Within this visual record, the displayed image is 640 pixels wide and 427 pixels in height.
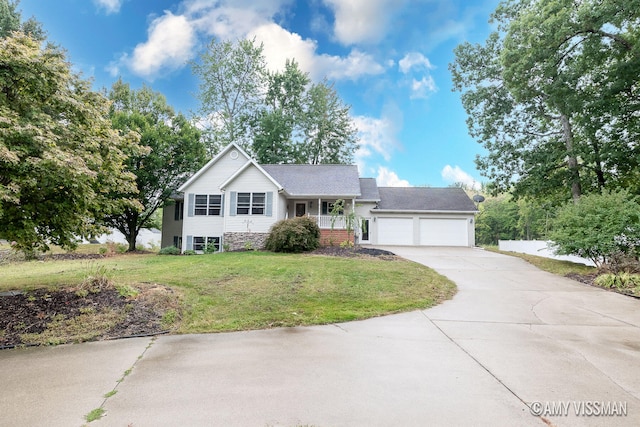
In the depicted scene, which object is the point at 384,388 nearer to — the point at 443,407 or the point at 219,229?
the point at 443,407

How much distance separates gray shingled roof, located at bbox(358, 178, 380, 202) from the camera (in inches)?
885

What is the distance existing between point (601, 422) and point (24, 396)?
5252mm

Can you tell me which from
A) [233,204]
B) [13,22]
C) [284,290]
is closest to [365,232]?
[233,204]

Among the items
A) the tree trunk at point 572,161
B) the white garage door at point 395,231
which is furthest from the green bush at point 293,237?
the tree trunk at point 572,161

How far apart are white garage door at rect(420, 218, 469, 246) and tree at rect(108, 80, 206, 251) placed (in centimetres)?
1650

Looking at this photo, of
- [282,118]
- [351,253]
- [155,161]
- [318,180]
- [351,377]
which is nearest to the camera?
[351,377]

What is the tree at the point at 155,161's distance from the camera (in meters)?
19.8

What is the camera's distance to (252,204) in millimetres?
17969

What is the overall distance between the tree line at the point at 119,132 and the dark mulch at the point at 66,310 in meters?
1.02

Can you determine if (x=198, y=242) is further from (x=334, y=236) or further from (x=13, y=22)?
(x=13, y=22)

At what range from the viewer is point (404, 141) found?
29.6 m

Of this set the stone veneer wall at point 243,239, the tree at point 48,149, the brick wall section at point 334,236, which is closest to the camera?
the tree at point 48,149

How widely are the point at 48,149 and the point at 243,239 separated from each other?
12.7m

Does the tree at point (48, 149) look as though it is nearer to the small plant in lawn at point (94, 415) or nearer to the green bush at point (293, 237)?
the small plant in lawn at point (94, 415)
